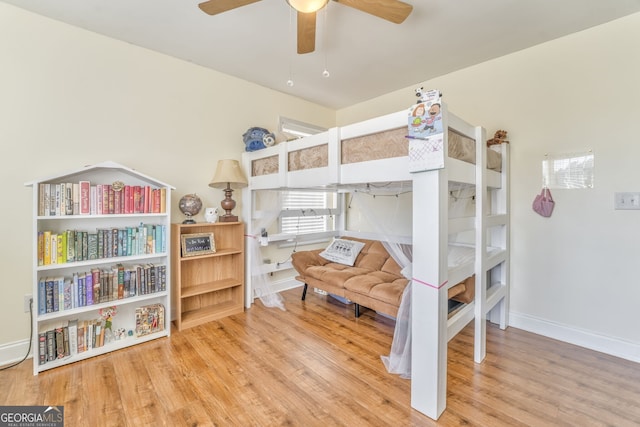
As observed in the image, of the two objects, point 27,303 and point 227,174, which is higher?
point 227,174

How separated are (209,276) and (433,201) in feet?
8.25

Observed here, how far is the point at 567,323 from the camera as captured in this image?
241 cm

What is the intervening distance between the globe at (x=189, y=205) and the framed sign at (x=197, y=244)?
16 centimetres

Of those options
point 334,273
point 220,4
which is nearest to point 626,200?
point 334,273

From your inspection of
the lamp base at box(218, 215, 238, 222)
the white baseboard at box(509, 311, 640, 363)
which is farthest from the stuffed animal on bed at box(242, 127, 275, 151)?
the white baseboard at box(509, 311, 640, 363)

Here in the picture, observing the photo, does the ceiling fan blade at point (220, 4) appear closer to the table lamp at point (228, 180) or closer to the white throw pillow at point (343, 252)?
the table lamp at point (228, 180)

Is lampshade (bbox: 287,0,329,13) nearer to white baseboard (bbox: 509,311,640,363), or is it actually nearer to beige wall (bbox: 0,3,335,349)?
beige wall (bbox: 0,3,335,349)

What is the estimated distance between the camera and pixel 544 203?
248 cm

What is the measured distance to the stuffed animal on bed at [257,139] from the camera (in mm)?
3021

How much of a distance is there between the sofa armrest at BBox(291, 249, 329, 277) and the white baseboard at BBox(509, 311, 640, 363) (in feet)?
6.78

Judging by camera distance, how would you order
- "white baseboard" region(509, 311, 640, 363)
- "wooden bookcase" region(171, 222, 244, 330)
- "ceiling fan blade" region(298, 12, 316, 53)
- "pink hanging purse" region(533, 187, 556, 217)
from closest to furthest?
"ceiling fan blade" region(298, 12, 316, 53), "white baseboard" region(509, 311, 640, 363), "pink hanging purse" region(533, 187, 556, 217), "wooden bookcase" region(171, 222, 244, 330)

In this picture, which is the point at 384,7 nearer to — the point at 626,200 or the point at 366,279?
the point at 366,279

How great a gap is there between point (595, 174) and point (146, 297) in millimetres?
3926

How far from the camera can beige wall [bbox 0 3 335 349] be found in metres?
2.07
